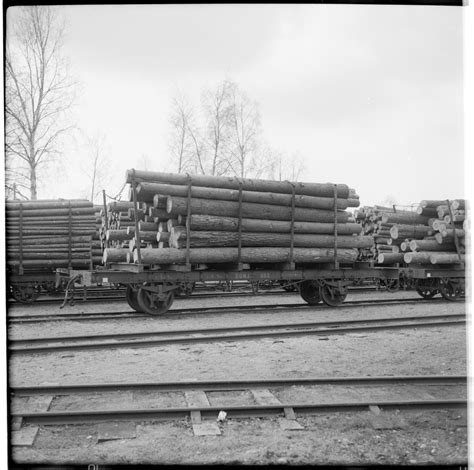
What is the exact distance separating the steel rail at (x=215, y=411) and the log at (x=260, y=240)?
654cm

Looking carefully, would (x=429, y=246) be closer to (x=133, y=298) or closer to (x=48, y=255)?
(x=133, y=298)

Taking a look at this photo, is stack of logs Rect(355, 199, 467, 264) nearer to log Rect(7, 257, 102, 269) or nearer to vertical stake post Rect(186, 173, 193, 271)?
vertical stake post Rect(186, 173, 193, 271)

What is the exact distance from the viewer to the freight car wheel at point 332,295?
508 inches

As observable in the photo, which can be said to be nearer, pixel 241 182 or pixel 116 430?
pixel 116 430

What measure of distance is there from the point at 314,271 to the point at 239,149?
147 inches

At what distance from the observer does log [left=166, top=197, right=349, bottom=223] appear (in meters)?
10.8

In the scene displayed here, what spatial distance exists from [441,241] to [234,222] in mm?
7174

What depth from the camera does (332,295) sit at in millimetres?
12930

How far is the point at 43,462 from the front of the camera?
142 inches

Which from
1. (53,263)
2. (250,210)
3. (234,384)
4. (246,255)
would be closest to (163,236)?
(246,255)

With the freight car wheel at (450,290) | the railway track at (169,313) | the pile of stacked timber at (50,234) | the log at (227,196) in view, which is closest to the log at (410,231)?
the freight car wheel at (450,290)

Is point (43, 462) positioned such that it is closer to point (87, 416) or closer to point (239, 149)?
point (87, 416)

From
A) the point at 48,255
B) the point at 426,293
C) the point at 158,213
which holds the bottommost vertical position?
the point at 426,293

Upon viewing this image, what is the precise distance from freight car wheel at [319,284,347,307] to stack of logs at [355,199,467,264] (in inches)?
123
